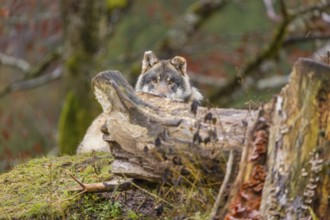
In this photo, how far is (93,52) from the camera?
54.3ft

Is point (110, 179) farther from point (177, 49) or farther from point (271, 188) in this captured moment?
point (177, 49)

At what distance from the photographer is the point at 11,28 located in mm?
21406

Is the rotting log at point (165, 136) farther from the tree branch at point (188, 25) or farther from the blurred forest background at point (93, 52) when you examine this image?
the tree branch at point (188, 25)

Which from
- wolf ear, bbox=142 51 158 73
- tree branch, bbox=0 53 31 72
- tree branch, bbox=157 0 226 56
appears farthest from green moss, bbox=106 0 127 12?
wolf ear, bbox=142 51 158 73

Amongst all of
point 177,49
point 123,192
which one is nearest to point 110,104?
point 123,192

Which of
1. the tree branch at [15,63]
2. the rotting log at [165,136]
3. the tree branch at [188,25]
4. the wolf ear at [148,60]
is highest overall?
the tree branch at [188,25]

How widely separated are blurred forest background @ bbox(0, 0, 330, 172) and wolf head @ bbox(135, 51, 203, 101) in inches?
38.8

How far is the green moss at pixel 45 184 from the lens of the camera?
24.0 feet

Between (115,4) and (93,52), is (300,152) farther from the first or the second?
(115,4)

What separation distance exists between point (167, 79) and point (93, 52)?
5.23 meters

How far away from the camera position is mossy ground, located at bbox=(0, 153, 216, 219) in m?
6.66

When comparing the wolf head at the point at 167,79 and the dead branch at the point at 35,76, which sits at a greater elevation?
the dead branch at the point at 35,76

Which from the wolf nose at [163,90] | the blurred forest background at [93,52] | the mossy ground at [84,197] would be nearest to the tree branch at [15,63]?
the blurred forest background at [93,52]

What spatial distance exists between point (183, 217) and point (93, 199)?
1186 millimetres
